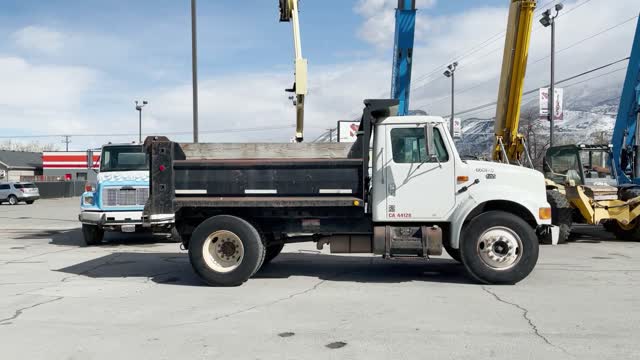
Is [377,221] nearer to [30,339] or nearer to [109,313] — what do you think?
[109,313]

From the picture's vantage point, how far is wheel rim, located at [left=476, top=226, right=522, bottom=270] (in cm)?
802

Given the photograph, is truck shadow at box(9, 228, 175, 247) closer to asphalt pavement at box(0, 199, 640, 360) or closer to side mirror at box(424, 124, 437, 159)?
asphalt pavement at box(0, 199, 640, 360)

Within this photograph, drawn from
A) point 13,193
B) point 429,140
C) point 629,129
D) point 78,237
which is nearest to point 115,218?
point 78,237

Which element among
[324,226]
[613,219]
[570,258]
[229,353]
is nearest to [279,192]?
[324,226]

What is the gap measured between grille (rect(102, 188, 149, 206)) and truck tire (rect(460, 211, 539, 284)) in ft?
26.2

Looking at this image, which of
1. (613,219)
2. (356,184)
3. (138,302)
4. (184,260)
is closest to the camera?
(138,302)

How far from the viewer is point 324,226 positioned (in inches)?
331

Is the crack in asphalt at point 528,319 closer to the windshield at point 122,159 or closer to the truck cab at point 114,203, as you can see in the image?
the truck cab at point 114,203

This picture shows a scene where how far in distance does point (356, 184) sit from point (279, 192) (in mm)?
1136

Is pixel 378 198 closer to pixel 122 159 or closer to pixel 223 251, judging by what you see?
pixel 223 251

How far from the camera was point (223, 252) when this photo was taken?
8.33m

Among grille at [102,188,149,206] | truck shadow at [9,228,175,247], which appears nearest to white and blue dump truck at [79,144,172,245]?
grille at [102,188,149,206]

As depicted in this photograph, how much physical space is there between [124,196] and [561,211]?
998cm

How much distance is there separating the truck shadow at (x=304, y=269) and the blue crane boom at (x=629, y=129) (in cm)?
774
